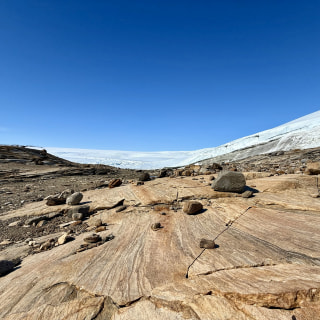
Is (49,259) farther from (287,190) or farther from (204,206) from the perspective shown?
(287,190)

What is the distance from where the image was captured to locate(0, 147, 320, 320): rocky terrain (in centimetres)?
251

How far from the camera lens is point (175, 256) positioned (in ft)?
12.6

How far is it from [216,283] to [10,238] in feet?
21.5

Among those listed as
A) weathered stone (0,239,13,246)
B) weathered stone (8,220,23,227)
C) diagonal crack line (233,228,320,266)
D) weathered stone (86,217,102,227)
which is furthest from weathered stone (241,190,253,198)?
weathered stone (8,220,23,227)

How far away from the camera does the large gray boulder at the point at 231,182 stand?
22.1ft

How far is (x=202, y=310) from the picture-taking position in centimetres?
238

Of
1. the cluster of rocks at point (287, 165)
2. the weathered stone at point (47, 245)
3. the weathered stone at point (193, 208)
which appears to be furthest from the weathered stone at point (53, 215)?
the cluster of rocks at point (287, 165)

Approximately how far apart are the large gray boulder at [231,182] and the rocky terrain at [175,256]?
3 centimetres

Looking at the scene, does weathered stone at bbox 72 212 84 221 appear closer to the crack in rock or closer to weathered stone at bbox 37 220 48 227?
weathered stone at bbox 37 220 48 227

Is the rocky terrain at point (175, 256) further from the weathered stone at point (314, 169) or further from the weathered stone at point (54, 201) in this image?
the weathered stone at point (54, 201)

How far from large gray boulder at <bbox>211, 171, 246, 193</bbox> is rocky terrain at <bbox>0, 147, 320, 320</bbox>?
Result: 0.11ft

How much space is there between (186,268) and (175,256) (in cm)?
50

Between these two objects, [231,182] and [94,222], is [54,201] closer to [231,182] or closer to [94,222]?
[94,222]

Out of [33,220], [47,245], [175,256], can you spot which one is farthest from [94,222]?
[175,256]
